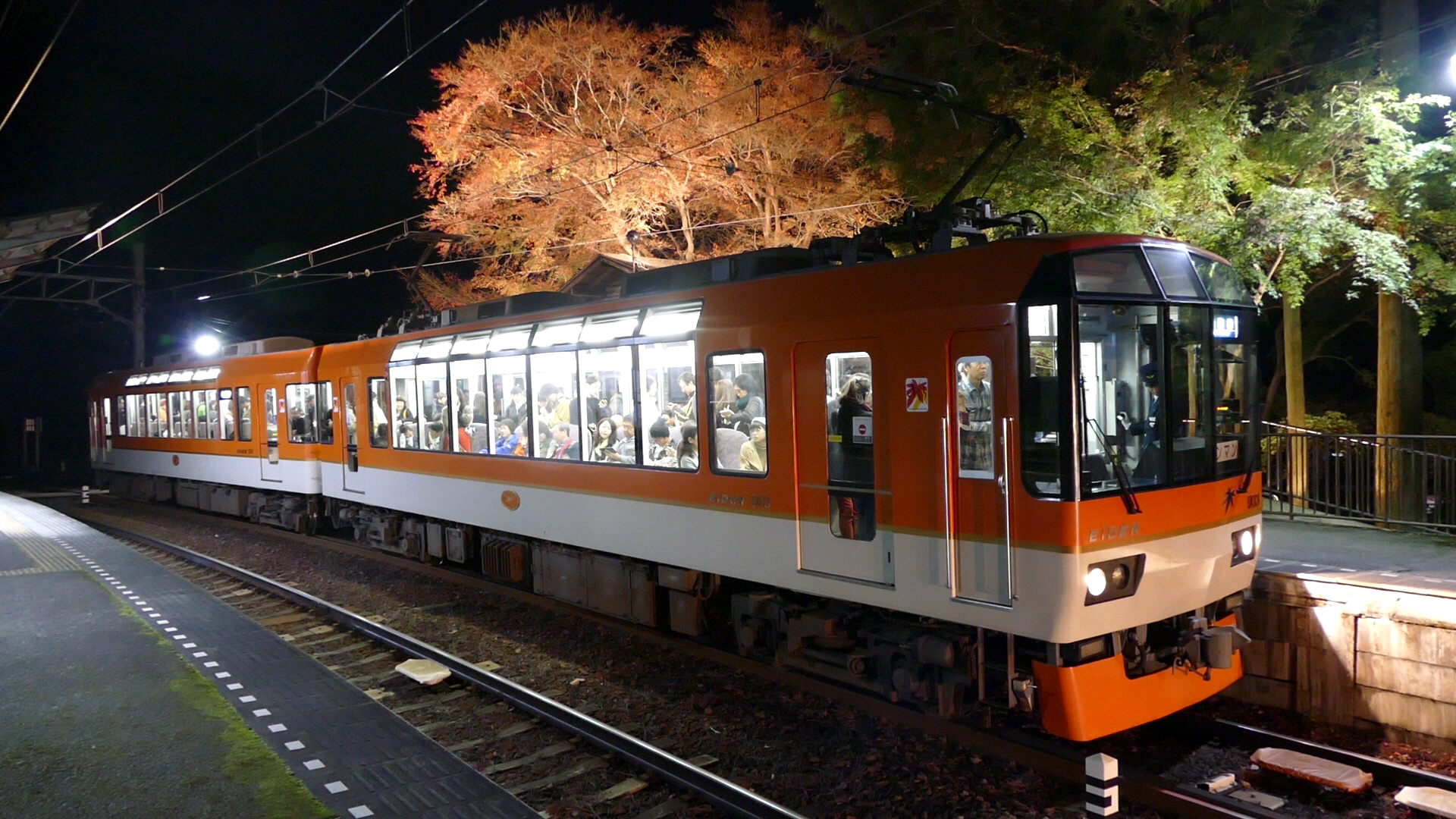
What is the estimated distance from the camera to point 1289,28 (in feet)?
29.2

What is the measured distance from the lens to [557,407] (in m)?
9.39

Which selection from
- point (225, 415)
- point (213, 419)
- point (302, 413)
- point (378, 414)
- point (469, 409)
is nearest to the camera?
point (469, 409)

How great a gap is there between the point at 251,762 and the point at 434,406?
6068 mm

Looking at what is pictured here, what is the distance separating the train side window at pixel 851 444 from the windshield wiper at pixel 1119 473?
1.38 m

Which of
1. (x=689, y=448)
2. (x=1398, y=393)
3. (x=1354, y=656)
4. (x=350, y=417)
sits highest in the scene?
(x=350, y=417)

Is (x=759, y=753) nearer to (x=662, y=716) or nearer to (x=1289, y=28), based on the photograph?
(x=662, y=716)

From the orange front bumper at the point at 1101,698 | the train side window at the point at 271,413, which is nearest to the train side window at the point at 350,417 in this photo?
the train side window at the point at 271,413

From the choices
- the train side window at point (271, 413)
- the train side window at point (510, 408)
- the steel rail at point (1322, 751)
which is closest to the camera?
the steel rail at point (1322, 751)

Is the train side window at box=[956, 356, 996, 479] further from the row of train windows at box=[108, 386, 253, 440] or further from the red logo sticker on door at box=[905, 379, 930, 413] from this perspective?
the row of train windows at box=[108, 386, 253, 440]

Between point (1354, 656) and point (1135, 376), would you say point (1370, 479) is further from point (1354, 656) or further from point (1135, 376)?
point (1135, 376)

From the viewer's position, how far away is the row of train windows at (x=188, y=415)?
1748 centimetres

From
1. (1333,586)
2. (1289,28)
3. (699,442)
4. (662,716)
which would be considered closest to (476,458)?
(699,442)

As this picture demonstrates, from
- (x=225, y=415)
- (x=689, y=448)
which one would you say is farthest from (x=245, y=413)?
(x=689, y=448)

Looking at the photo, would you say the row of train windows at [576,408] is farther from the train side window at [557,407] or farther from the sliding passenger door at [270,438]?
the sliding passenger door at [270,438]
